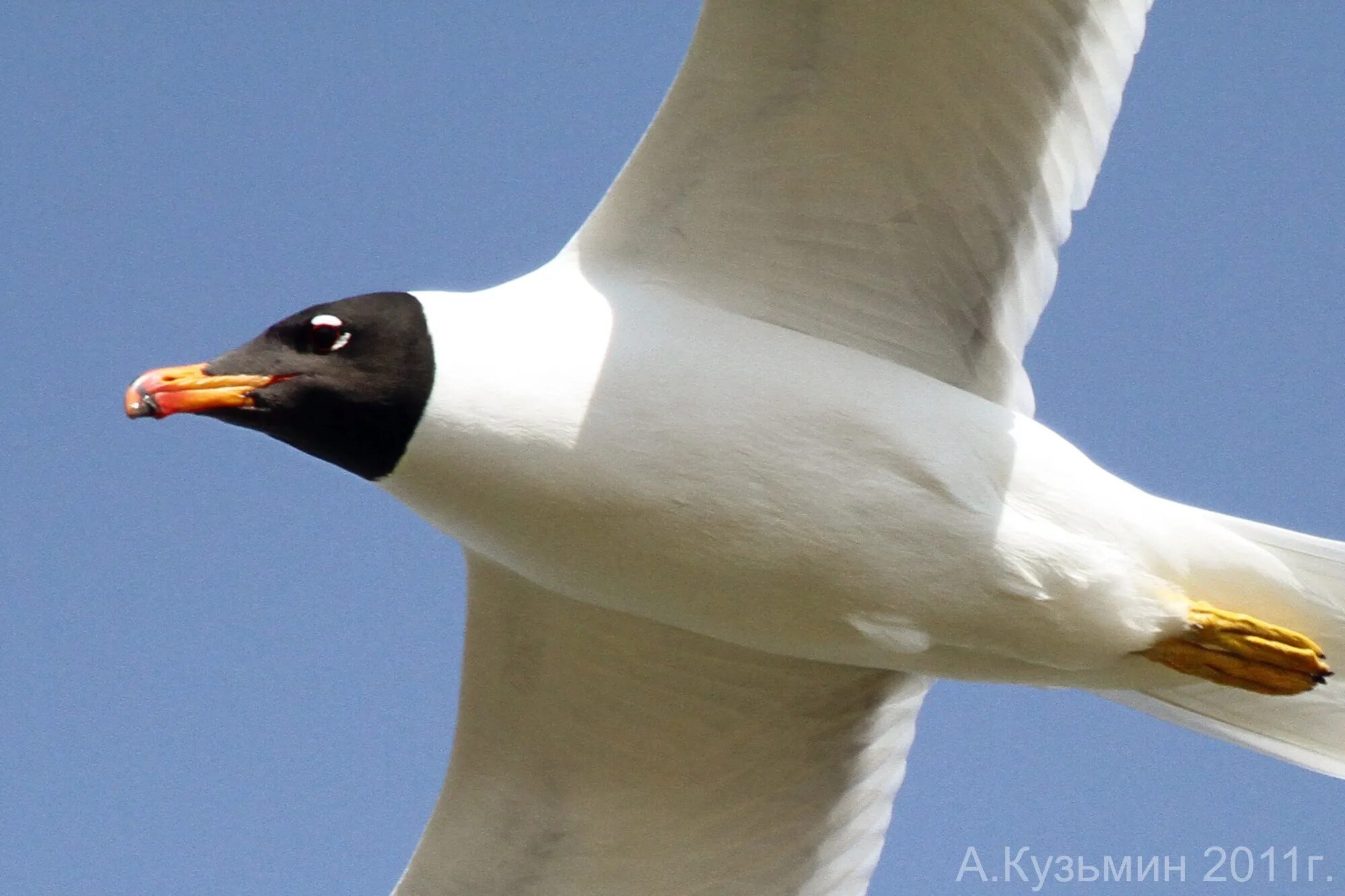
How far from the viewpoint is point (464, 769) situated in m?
7.72

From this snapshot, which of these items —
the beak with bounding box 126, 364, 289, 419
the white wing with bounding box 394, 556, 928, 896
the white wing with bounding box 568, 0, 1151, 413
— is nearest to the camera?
the beak with bounding box 126, 364, 289, 419

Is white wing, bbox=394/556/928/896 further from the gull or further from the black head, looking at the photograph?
the black head

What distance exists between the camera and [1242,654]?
263 inches

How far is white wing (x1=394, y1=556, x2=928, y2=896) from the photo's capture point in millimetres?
7469

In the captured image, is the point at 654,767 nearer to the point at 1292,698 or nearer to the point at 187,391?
the point at 1292,698

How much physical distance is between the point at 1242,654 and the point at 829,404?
1626mm

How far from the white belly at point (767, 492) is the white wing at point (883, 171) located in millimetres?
226

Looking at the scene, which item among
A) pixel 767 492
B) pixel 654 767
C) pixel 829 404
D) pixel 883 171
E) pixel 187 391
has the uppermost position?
pixel 883 171

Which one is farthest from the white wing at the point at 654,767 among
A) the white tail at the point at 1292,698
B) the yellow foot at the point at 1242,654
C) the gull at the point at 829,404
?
the yellow foot at the point at 1242,654

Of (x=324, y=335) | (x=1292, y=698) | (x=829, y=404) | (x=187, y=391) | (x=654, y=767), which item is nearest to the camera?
(x=187, y=391)

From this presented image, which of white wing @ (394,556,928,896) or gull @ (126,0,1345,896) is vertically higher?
gull @ (126,0,1345,896)

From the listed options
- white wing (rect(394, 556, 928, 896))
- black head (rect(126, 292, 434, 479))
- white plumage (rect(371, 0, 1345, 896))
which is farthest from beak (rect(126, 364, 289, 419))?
white wing (rect(394, 556, 928, 896))

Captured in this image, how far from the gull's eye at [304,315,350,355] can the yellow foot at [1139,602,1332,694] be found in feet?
9.05

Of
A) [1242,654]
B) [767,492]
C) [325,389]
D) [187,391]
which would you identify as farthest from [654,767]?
[187,391]
